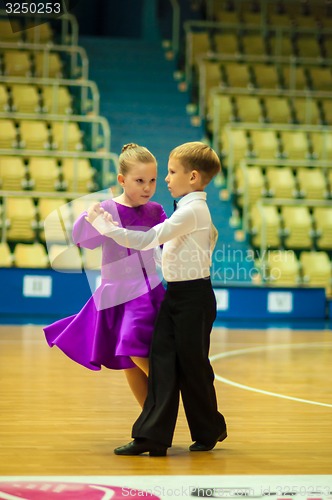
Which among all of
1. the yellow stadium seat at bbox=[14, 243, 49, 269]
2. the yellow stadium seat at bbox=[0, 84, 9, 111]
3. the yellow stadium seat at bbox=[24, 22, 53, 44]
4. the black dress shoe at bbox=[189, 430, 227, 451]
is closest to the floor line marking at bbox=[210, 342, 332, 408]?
the black dress shoe at bbox=[189, 430, 227, 451]

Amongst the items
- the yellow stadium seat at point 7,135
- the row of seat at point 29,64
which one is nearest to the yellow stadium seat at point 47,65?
the row of seat at point 29,64

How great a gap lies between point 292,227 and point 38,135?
11.2ft

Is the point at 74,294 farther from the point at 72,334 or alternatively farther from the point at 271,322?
the point at 72,334

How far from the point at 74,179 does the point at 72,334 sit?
7668 millimetres

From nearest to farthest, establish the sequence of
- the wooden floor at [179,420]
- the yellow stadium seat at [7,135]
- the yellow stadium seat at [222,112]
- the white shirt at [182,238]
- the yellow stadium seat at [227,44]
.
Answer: the wooden floor at [179,420] < the white shirt at [182,238] < the yellow stadium seat at [7,135] < the yellow stadium seat at [222,112] < the yellow stadium seat at [227,44]

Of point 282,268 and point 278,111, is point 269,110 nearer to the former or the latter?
point 278,111

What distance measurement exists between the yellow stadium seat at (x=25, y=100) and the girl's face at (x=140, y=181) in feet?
29.1

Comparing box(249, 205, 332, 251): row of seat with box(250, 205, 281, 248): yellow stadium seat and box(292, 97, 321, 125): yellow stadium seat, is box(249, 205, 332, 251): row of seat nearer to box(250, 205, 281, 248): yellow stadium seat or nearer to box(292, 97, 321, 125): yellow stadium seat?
box(250, 205, 281, 248): yellow stadium seat

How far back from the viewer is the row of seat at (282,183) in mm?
12547

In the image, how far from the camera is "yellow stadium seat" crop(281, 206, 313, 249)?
12.2m

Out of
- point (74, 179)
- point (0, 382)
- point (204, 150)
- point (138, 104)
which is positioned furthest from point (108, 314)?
point (138, 104)

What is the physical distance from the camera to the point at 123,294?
169 inches

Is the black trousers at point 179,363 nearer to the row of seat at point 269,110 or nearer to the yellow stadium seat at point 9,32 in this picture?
the row of seat at point 269,110

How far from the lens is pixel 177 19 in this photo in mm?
15227
